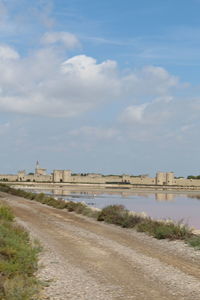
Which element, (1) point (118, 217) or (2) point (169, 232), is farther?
(1) point (118, 217)

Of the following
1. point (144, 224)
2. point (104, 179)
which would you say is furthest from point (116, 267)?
point (104, 179)

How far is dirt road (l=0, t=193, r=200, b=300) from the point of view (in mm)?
8188

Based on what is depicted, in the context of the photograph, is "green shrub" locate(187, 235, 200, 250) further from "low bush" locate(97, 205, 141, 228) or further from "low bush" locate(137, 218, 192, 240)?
"low bush" locate(97, 205, 141, 228)

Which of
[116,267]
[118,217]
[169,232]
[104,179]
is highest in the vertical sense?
[104,179]

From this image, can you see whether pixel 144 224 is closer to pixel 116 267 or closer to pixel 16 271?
pixel 116 267

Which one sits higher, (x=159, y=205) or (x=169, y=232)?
(x=169, y=232)

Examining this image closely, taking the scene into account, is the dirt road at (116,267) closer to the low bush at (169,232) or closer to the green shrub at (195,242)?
the green shrub at (195,242)

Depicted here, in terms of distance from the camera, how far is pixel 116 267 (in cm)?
1058

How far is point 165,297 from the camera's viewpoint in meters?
7.84

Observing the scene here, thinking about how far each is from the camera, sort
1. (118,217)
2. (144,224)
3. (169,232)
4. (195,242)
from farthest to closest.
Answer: (118,217)
(144,224)
(169,232)
(195,242)

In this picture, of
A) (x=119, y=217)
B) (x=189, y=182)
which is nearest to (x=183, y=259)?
(x=119, y=217)

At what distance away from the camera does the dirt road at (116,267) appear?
322 inches

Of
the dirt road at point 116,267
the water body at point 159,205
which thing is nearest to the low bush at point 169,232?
the dirt road at point 116,267

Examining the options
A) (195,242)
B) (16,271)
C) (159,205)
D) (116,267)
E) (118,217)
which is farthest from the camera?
(159,205)
